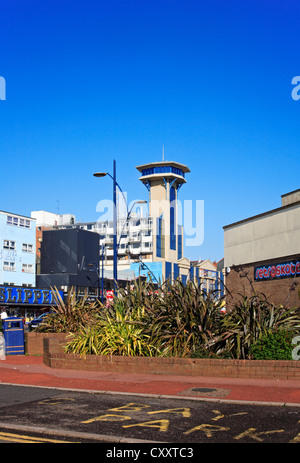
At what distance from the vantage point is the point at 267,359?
13.7 meters

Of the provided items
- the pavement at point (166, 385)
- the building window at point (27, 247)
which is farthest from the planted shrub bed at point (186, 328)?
the building window at point (27, 247)

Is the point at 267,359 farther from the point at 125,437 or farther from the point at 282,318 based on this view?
the point at 125,437

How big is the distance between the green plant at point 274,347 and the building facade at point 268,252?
13139 millimetres

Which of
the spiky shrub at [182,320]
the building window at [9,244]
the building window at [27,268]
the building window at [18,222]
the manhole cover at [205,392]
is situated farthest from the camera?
the building window at [27,268]

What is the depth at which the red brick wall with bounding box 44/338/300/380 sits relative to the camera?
43.2 feet

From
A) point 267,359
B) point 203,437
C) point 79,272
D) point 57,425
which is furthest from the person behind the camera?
point 79,272

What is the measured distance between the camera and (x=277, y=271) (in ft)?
101

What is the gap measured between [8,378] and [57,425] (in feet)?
21.2

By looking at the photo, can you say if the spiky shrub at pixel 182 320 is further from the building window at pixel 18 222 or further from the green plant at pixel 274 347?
the building window at pixel 18 222

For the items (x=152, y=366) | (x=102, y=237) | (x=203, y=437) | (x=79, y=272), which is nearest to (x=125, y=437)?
(x=203, y=437)

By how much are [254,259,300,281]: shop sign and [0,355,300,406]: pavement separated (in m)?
16.2

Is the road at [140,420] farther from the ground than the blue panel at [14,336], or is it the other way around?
the blue panel at [14,336]

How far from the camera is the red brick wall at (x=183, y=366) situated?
1317 cm
